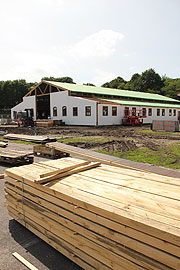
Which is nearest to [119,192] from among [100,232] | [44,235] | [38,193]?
[100,232]

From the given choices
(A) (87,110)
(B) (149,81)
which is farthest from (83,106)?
(B) (149,81)

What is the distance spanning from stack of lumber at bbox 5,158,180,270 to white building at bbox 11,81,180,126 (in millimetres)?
25093

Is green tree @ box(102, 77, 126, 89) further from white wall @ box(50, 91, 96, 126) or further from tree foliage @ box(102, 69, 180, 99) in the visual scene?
white wall @ box(50, 91, 96, 126)

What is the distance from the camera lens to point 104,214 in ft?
7.30

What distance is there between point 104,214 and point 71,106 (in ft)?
97.9

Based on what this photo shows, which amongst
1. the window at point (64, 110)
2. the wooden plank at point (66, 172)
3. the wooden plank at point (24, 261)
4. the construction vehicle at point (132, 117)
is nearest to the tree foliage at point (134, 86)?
→ the window at point (64, 110)

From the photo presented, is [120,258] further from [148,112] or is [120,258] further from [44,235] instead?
[148,112]

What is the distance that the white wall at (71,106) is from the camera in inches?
1140

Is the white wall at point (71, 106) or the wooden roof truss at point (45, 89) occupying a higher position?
the wooden roof truss at point (45, 89)

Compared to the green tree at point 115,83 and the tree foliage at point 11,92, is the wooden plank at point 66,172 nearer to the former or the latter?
the tree foliage at point 11,92

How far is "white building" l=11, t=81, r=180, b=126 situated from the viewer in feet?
95.5

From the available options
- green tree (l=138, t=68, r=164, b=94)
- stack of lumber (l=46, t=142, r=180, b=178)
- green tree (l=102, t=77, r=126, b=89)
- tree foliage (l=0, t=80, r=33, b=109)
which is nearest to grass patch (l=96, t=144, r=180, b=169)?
stack of lumber (l=46, t=142, r=180, b=178)

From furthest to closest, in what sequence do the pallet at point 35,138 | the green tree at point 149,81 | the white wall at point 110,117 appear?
the green tree at point 149,81 → the white wall at point 110,117 → the pallet at point 35,138

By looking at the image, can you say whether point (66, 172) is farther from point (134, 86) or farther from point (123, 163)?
point (134, 86)
